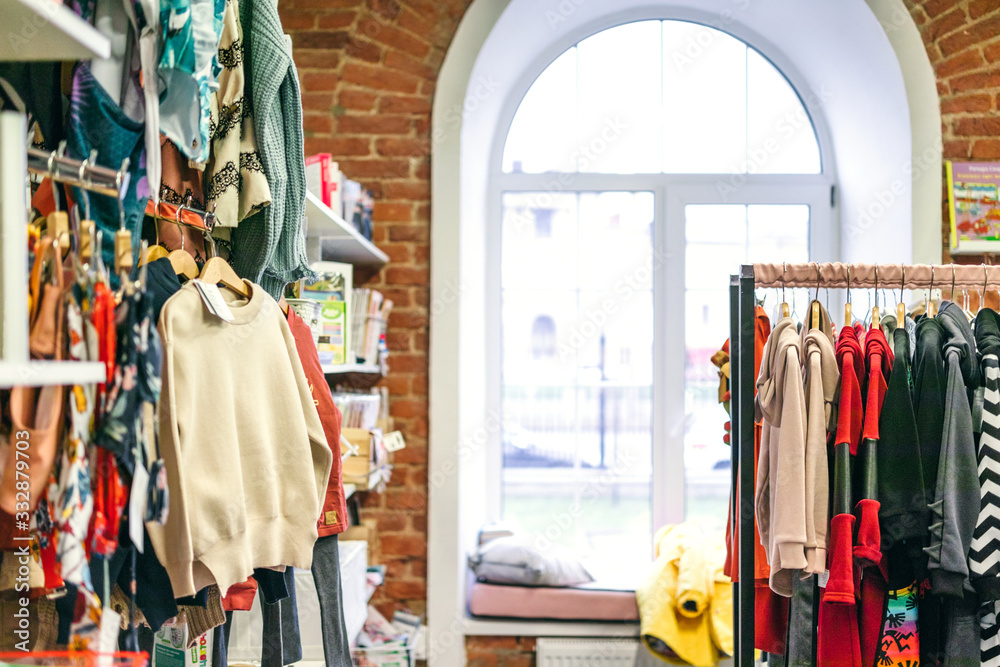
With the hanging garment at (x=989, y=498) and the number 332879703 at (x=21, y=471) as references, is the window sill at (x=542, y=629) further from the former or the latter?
the number 332879703 at (x=21, y=471)

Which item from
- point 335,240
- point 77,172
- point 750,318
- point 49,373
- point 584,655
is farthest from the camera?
point 584,655

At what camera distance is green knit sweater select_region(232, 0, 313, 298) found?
3.95 ft

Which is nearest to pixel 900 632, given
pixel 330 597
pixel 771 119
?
pixel 330 597

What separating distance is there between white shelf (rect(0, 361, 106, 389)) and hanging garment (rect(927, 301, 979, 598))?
58.8 inches

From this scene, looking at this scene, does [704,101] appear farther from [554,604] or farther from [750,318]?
[554,604]

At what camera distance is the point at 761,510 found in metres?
1.51

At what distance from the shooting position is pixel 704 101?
3.16 metres

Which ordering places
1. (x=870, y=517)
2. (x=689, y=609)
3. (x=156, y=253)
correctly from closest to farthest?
1. (x=156, y=253)
2. (x=870, y=517)
3. (x=689, y=609)

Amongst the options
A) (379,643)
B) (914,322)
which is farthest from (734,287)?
(379,643)

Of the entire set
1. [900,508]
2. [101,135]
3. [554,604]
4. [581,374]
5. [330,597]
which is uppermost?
[101,135]

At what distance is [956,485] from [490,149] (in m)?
2.30

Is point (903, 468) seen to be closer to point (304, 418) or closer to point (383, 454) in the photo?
point (304, 418)

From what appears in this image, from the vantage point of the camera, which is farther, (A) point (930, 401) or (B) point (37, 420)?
(A) point (930, 401)

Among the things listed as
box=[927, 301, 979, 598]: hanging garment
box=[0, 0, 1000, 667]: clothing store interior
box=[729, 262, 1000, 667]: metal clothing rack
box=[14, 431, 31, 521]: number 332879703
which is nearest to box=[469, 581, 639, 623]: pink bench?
box=[0, 0, 1000, 667]: clothing store interior
